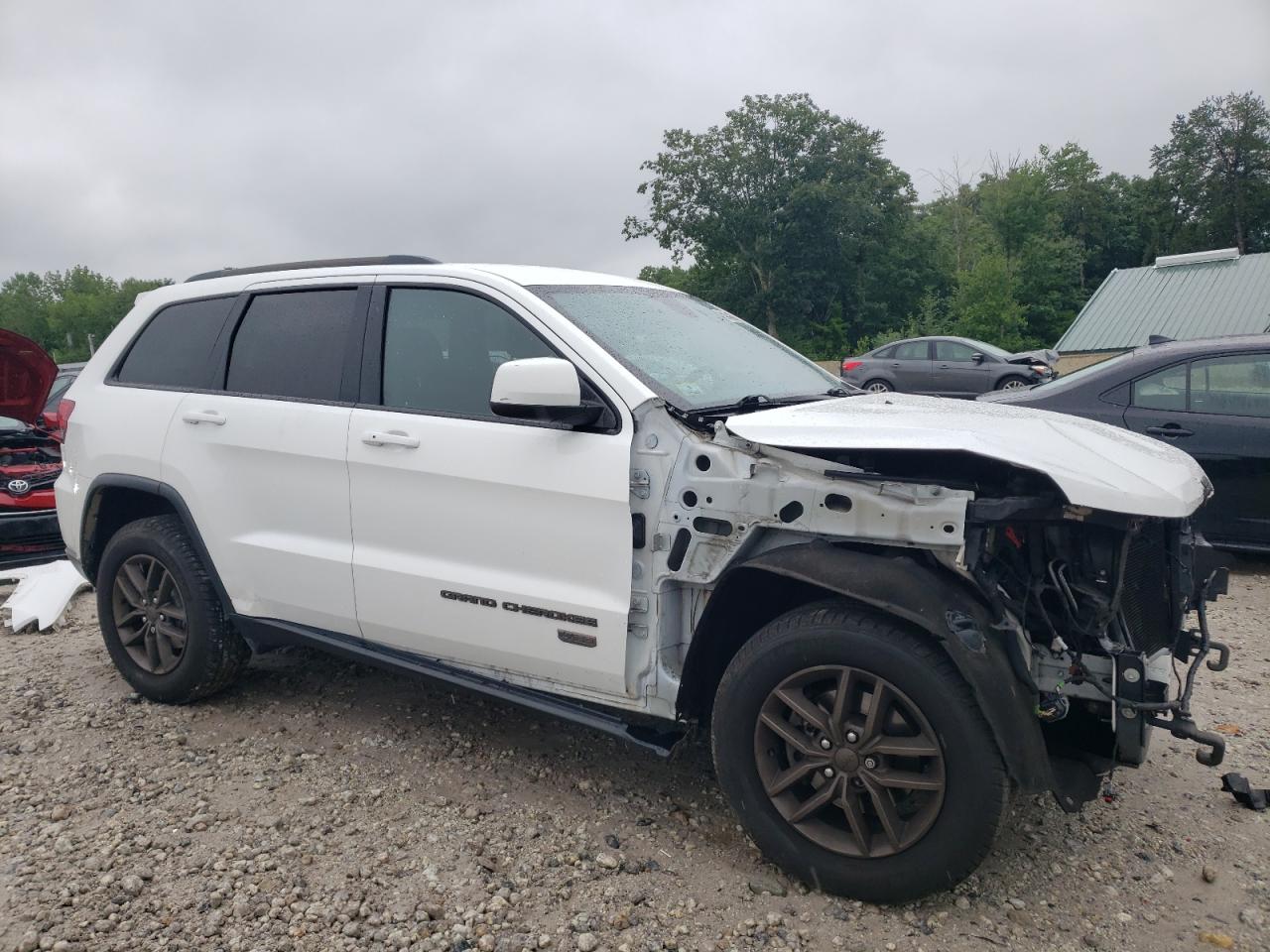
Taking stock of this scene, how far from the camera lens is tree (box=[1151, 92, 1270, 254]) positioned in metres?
52.6

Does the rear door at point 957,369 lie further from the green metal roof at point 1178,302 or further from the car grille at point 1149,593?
the car grille at point 1149,593

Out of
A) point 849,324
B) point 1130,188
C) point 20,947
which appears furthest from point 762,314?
point 20,947

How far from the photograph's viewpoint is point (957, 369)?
19016mm

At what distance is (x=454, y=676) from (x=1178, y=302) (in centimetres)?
3075

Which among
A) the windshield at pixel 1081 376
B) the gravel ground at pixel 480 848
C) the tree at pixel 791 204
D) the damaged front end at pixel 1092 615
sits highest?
the tree at pixel 791 204

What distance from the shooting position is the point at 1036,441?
8.58ft

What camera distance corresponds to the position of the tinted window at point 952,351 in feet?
62.6

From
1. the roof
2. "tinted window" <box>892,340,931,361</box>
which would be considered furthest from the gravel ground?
"tinted window" <box>892,340,931,361</box>

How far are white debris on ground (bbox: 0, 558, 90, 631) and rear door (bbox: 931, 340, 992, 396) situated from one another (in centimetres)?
1650

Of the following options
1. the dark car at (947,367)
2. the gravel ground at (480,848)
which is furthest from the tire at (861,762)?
the dark car at (947,367)

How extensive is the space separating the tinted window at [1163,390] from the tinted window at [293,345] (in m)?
5.05

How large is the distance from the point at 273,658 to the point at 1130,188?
62460 mm

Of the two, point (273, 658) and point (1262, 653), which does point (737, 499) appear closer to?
point (273, 658)

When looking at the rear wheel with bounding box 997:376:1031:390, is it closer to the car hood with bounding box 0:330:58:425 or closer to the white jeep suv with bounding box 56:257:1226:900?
the white jeep suv with bounding box 56:257:1226:900
